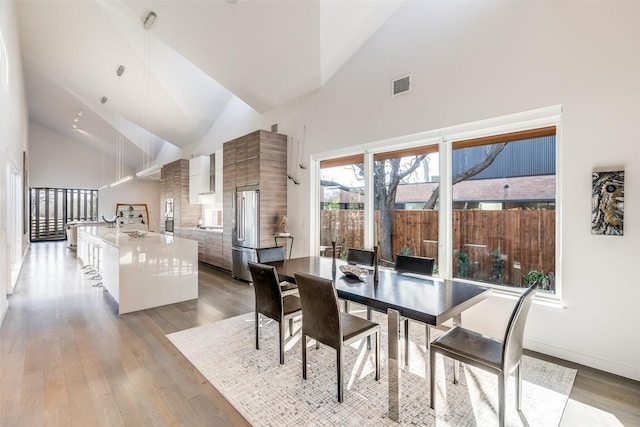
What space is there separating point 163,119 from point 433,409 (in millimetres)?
8539

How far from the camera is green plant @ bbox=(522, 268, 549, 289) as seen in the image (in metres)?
2.91

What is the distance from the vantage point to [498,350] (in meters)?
1.92

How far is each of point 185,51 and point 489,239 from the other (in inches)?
206

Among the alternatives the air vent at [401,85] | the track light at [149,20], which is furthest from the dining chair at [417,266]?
the track light at [149,20]

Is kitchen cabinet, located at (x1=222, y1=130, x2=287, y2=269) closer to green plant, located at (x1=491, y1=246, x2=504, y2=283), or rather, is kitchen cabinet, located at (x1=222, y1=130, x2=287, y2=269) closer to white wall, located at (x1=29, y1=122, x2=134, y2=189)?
green plant, located at (x1=491, y1=246, x2=504, y2=283)

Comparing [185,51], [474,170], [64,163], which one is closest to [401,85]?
[474,170]

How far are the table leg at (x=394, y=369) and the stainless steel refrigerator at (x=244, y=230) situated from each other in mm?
3650

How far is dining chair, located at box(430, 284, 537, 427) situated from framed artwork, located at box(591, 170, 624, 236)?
1.30 meters

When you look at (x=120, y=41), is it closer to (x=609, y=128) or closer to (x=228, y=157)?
(x=228, y=157)

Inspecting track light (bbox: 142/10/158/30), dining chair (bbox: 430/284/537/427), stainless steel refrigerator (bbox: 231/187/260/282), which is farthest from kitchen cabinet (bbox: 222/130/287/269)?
dining chair (bbox: 430/284/537/427)

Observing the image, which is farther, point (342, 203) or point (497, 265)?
point (342, 203)

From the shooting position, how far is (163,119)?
7.83 metres

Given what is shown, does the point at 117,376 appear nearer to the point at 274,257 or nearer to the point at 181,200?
the point at 274,257

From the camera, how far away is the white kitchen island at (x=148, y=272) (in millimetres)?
3896
